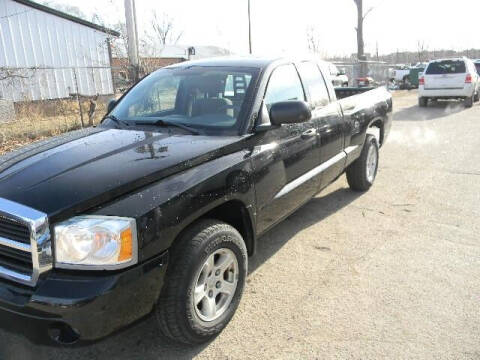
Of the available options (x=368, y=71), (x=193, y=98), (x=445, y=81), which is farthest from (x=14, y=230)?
(x=368, y=71)

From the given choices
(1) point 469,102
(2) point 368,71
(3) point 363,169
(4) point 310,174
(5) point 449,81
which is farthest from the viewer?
(2) point 368,71

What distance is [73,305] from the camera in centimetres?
209

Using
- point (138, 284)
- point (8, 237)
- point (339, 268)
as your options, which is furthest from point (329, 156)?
point (8, 237)

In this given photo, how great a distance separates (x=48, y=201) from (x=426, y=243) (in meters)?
3.46

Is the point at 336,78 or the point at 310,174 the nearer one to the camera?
the point at 310,174

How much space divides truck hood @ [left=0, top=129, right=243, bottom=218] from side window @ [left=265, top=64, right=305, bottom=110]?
0.73 m

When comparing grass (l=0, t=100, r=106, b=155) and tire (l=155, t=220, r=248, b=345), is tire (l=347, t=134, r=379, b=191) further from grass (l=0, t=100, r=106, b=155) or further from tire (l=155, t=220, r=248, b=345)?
grass (l=0, t=100, r=106, b=155)

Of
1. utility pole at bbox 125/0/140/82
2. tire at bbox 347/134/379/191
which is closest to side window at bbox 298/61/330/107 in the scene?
tire at bbox 347/134/379/191

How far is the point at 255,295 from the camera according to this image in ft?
11.1

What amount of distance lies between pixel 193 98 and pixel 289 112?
0.90 meters

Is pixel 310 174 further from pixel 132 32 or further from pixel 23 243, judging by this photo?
pixel 132 32

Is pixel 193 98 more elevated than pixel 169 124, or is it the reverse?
pixel 193 98

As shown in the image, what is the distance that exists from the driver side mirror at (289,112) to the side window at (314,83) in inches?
40.6

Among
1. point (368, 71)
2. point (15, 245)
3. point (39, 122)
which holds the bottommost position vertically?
point (15, 245)
